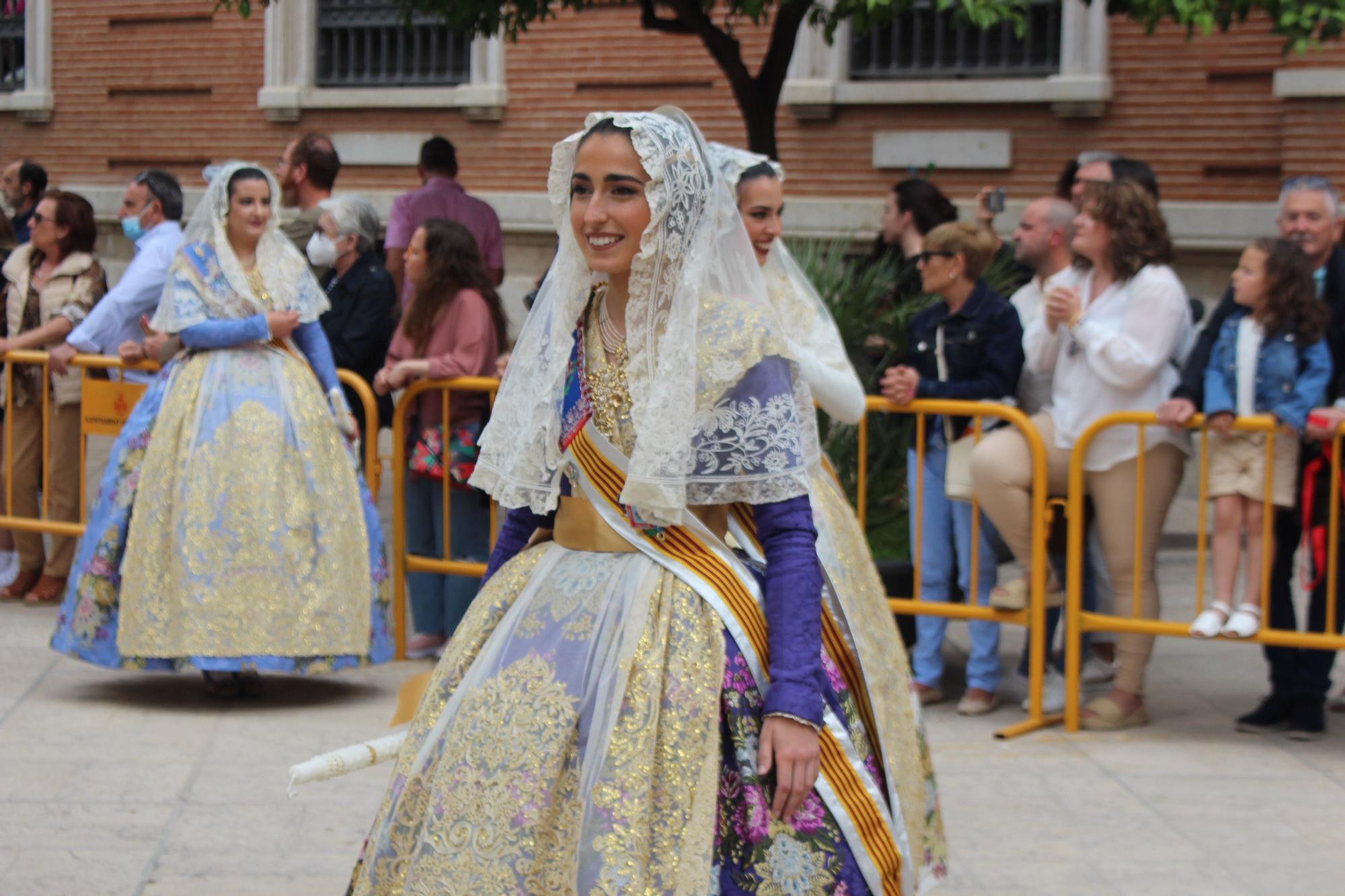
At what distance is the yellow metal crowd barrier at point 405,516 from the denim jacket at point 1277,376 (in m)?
2.63

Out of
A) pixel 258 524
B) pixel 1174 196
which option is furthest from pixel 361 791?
pixel 1174 196

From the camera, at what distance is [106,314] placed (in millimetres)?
7641

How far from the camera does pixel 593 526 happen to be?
10.3 feet

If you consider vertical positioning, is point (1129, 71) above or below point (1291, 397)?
above

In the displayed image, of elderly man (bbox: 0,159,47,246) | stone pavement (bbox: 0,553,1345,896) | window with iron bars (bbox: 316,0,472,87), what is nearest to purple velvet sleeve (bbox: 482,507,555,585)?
stone pavement (bbox: 0,553,1345,896)

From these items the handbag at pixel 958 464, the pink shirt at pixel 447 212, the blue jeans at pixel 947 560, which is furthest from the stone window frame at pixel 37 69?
the handbag at pixel 958 464

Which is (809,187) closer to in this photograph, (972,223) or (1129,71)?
(1129,71)

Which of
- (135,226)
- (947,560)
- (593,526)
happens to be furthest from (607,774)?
(135,226)

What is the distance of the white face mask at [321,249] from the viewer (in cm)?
798

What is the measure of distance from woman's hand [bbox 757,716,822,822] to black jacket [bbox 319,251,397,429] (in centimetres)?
518

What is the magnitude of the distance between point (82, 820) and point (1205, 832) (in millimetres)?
3183

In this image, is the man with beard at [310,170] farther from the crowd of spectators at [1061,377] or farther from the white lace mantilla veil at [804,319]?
the white lace mantilla veil at [804,319]

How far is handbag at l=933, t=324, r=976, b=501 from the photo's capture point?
6.29 m

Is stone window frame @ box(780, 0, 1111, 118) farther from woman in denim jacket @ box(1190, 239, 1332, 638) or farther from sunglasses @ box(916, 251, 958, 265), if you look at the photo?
woman in denim jacket @ box(1190, 239, 1332, 638)
